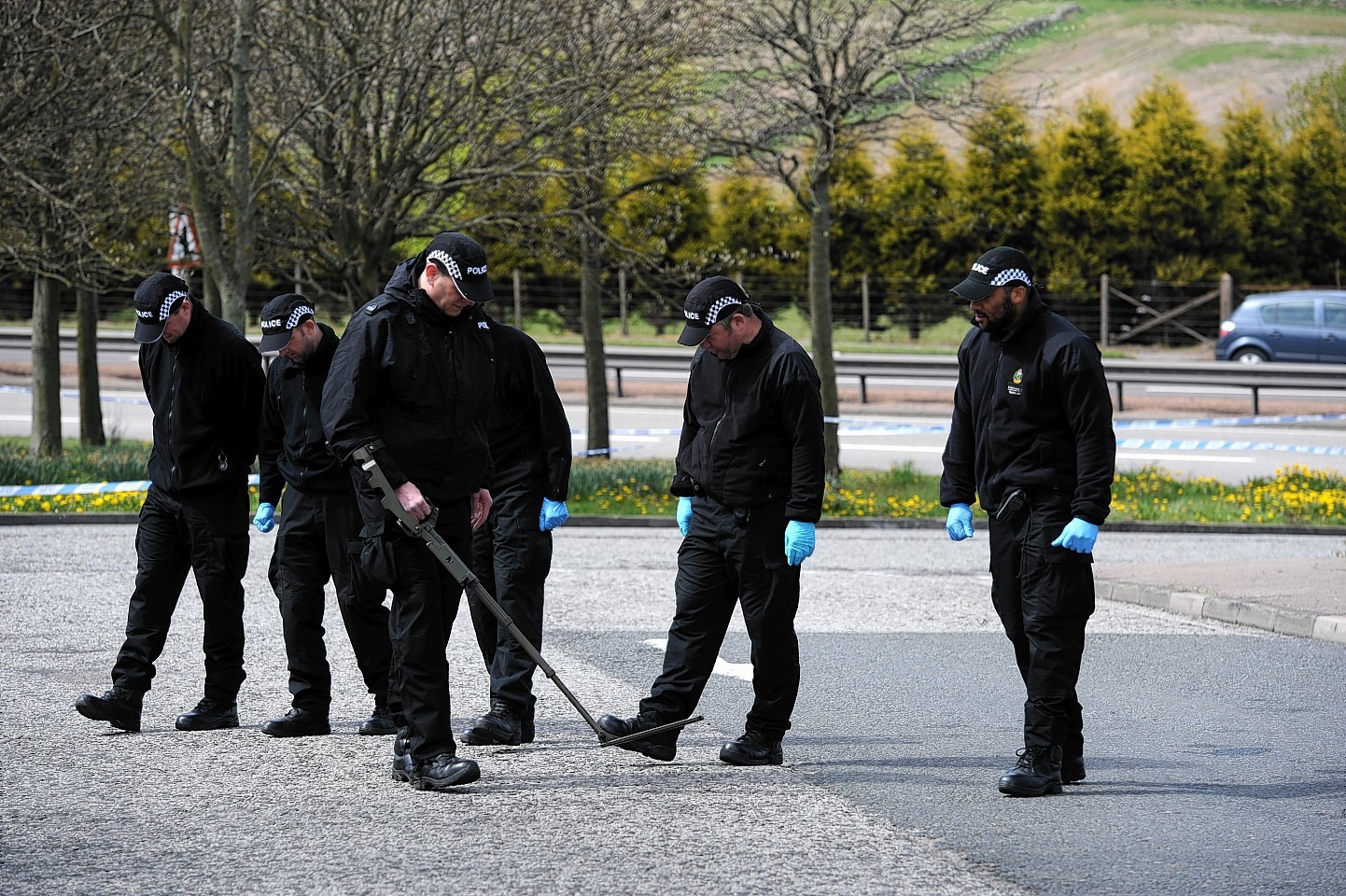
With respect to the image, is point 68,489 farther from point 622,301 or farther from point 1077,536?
point 622,301

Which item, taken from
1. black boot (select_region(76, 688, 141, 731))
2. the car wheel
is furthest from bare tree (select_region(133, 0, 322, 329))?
the car wheel

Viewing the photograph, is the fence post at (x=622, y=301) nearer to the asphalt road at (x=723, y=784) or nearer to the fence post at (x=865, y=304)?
the fence post at (x=865, y=304)

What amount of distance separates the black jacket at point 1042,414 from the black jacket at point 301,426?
8.19 ft

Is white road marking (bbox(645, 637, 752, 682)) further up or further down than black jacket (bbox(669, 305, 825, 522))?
further down

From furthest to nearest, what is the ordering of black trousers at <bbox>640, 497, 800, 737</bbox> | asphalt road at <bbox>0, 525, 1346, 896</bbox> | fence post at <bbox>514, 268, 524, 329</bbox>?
1. fence post at <bbox>514, 268, 524, 329</bbox>
2. black trousers at <bbox>640, 497, 800, 737</bbox>
3. asphalt road at <bbox>0, 525, 1346, 896</bbox>

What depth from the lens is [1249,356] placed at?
3142 cm

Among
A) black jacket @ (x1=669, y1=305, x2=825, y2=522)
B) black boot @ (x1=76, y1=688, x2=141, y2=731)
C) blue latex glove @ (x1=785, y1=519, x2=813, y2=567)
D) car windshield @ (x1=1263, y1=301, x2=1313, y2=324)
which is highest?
car windshield @ (x1=1263, y1=301, x2=1313, y2=324)

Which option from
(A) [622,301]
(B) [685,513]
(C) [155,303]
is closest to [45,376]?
(C) [155,303]

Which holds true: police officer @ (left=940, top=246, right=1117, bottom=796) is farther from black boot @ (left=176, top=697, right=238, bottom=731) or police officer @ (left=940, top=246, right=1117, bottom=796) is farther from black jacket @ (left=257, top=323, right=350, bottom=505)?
black boot @ (left=176, top=697, right=238, bottom=731)

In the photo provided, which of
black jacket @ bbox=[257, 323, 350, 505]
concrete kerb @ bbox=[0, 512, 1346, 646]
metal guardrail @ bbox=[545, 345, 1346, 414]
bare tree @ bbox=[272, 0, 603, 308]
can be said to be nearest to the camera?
black jacket @ bbox=[257, 323, 350, 505]

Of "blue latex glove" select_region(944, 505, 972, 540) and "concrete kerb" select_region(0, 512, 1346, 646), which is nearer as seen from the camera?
"blue latex glove" select_region(944, 505, 972, 540)

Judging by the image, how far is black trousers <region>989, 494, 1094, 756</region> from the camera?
614 centimetres

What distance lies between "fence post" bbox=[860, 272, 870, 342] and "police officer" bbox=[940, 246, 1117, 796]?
98.7ft

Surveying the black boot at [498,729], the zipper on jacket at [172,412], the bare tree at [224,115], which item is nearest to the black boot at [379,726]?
the black boot at [498,729]
